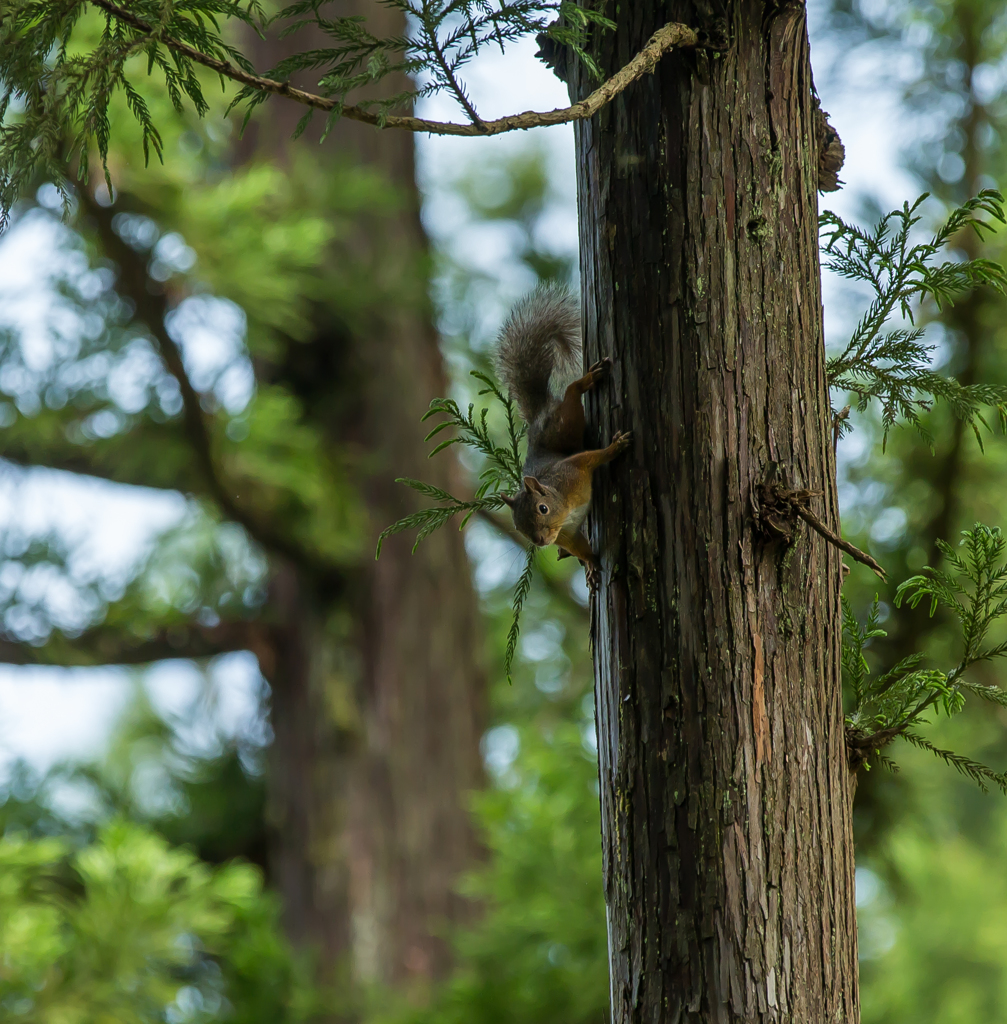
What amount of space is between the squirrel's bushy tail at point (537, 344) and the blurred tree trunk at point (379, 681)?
2533 mm

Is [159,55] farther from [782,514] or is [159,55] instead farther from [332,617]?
[332,617]

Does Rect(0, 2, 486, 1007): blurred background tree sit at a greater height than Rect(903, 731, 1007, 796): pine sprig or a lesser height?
greater

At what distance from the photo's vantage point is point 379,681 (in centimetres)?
423

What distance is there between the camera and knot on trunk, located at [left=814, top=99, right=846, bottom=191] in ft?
4.45

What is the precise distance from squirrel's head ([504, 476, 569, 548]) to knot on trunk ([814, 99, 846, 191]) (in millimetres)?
558

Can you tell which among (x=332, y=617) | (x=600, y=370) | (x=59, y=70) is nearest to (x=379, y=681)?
(x=332, y=617)

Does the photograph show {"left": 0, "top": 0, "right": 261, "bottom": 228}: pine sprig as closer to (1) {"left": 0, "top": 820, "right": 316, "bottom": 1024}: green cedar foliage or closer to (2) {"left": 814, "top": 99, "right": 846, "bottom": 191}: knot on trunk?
(2) {"left": 814, "top": 99, "right": 846, "bottom": 191}: knot on trunk

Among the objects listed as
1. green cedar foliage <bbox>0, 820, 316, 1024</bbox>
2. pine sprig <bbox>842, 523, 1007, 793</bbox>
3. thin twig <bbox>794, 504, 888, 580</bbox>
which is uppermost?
thin twig <bbox>794, 504, 888, 580</bbox>

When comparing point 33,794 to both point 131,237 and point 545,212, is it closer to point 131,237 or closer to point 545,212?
point 131,237

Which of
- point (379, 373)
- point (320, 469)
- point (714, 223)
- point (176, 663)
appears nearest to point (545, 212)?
point (379, 373)

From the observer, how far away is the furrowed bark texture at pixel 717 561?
1.13 metres

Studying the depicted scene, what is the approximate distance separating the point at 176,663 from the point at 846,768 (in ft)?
11.4

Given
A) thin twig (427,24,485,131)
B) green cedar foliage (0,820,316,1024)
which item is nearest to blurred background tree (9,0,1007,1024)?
green cedar foliage (0,820,316,1024)

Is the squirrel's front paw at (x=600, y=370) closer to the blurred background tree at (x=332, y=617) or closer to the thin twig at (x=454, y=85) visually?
the thin twig at (x=454, y=85)
